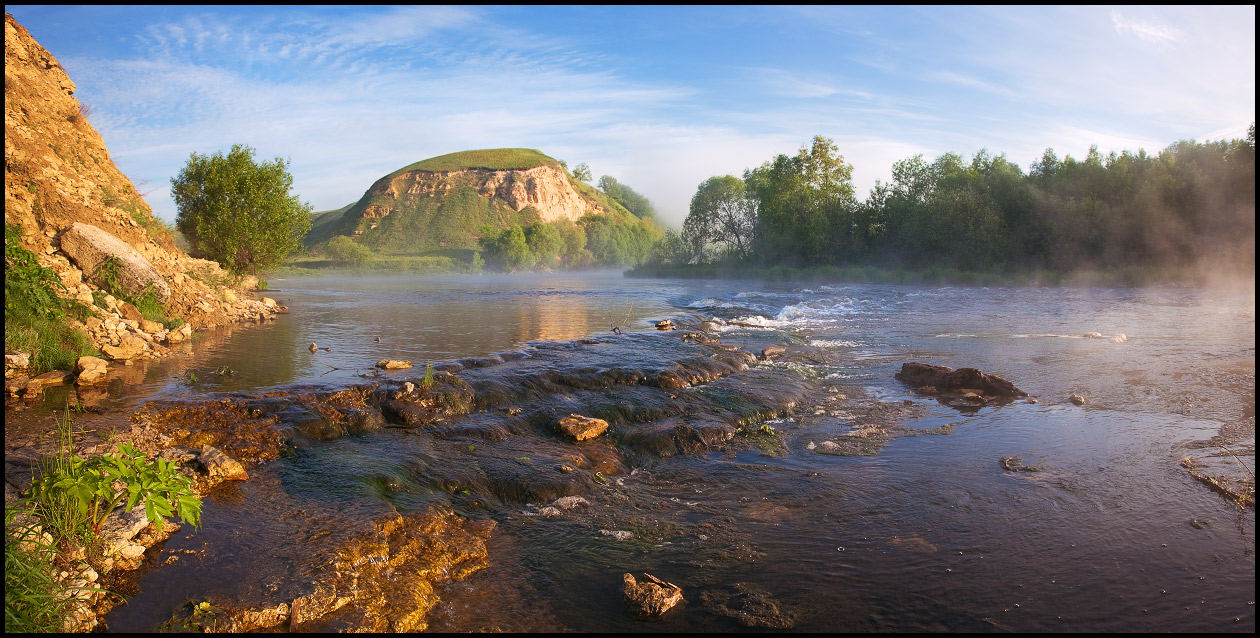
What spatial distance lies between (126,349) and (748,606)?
12.1 metres

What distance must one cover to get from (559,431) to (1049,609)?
5.60m

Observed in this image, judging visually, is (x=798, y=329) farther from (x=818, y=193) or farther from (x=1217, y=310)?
(x=818, y=193)

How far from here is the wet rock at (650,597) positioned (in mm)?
4325

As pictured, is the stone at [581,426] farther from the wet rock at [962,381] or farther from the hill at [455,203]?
the hill at [455,203]

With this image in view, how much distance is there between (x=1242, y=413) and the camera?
28.9 ft

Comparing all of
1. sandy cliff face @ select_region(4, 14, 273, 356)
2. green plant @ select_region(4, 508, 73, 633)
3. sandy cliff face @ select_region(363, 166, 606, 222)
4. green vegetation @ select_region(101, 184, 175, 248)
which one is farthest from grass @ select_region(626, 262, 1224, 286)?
sandy cliff face @ select_region(363, 166, 606, 222)

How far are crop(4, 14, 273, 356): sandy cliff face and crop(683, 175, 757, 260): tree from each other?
192 feet

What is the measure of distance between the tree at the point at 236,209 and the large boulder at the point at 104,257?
11844mm

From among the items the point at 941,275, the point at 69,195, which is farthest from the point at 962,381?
the point at 941,275

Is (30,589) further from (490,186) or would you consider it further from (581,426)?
(490,186)

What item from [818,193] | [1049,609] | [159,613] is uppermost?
[818,193]

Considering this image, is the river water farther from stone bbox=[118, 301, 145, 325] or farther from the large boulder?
the large boulder

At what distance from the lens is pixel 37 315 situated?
9883 mm

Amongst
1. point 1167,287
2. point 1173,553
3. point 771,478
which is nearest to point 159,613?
point 771,478
